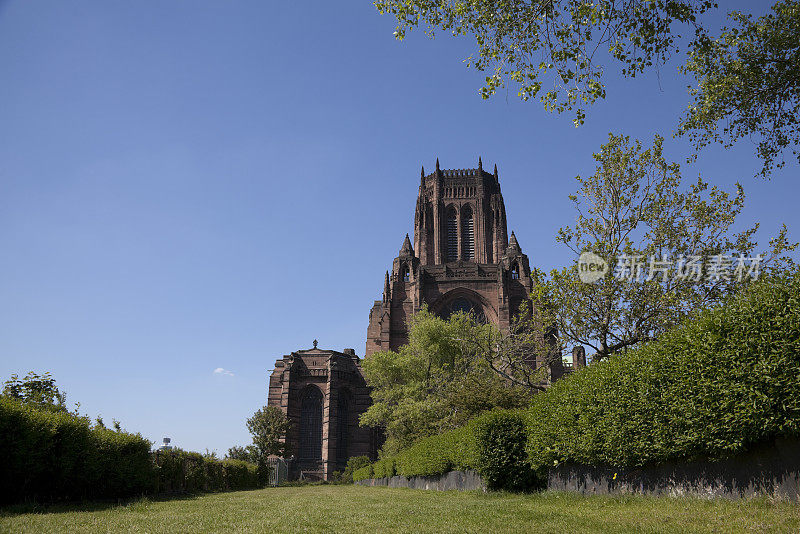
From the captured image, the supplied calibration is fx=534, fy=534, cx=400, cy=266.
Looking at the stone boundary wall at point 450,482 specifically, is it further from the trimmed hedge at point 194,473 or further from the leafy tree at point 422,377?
the trimmed hedge at point 194,473

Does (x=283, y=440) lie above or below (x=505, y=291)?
below

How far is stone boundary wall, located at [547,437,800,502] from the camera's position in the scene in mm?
6895

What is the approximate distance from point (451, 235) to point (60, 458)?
2193 inches

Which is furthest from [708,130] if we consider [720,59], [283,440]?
[283,440]

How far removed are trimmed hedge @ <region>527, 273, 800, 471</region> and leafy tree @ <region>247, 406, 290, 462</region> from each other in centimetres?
3975

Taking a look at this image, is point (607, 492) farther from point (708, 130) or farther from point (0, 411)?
point (0, 411)

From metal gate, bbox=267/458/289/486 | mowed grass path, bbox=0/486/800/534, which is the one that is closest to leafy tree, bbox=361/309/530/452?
metal gate, bbox=267/458/289/486

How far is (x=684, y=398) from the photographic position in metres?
8.35

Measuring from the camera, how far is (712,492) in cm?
806

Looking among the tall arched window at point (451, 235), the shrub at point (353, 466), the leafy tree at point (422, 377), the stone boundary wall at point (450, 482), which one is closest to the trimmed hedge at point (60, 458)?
the stone boundary wall at point (450, 482)

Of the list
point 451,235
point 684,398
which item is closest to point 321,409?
point 451,235

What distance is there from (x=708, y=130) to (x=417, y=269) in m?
44.5

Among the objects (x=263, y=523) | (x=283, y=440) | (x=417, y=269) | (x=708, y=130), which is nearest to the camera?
(x=263, y=523)

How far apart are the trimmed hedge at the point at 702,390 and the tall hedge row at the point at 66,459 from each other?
11342mm
